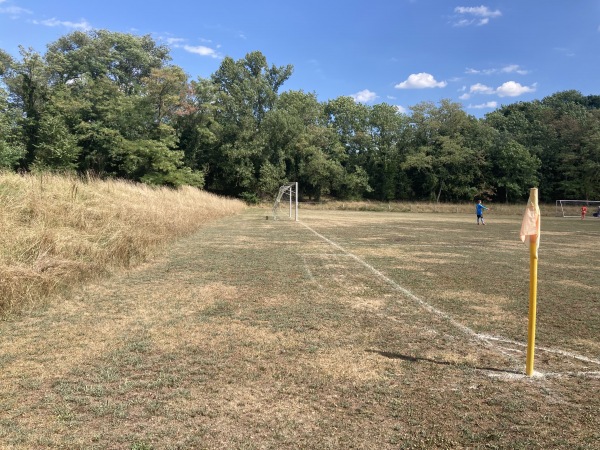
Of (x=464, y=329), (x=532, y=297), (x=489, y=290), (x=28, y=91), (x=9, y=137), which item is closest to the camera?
(x=532, y=297)

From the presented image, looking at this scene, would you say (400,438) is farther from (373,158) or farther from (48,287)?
(373,158)

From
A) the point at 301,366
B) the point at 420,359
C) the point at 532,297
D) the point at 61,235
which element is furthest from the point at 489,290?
the point at 61,235

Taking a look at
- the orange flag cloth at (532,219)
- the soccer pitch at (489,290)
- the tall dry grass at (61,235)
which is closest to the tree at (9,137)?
the tall dry grass at (61,235)

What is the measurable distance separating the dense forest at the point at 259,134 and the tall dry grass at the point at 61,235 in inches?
1147

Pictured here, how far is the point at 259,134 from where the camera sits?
53312 mm

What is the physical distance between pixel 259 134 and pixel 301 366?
51582mm

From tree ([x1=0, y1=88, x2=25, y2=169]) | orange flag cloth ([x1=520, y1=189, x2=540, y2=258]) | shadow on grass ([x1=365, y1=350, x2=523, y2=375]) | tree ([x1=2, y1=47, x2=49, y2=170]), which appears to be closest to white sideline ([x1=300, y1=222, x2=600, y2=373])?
shadow on grass ([x1=365, y1=350, x2=523, y2=375])

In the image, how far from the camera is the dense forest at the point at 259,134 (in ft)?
134

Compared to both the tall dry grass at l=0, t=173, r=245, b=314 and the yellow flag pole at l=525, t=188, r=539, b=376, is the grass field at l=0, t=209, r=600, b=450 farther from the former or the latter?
the tall dry grass at l=0, t=173, r=245, b=314

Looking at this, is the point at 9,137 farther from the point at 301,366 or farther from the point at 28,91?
the point at 301,366

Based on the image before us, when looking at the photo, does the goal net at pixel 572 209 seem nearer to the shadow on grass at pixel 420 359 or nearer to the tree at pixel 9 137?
the shadow on grass at pixel 420 359

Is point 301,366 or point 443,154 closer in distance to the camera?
point 301,366

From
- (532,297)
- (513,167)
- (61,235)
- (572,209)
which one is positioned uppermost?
(513,167)

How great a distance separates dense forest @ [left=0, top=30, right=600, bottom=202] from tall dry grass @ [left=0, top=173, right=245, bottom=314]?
29.1 m
